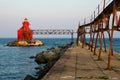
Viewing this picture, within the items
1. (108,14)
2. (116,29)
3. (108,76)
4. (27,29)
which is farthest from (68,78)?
(27,29)

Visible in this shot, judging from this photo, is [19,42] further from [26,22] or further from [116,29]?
[116,29]

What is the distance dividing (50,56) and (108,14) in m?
20.5

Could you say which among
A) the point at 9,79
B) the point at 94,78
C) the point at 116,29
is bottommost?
the point at 9,79

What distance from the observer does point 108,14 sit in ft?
76.4

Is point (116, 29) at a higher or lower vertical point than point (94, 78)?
higher

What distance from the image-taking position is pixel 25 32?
134500 millimetres

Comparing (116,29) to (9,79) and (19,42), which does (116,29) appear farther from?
(19,42)

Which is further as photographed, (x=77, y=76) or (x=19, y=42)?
(x=19, y=42)

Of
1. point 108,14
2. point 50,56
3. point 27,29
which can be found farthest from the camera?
point 27,29

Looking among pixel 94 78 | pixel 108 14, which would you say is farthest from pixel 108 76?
pixel 108 14

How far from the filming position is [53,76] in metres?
16.0

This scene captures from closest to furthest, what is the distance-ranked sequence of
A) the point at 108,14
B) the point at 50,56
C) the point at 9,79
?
the point at 108,14, the point at 9,79, the point at 50,56

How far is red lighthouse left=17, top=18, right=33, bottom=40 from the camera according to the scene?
133m

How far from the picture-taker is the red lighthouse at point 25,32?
13312cm
